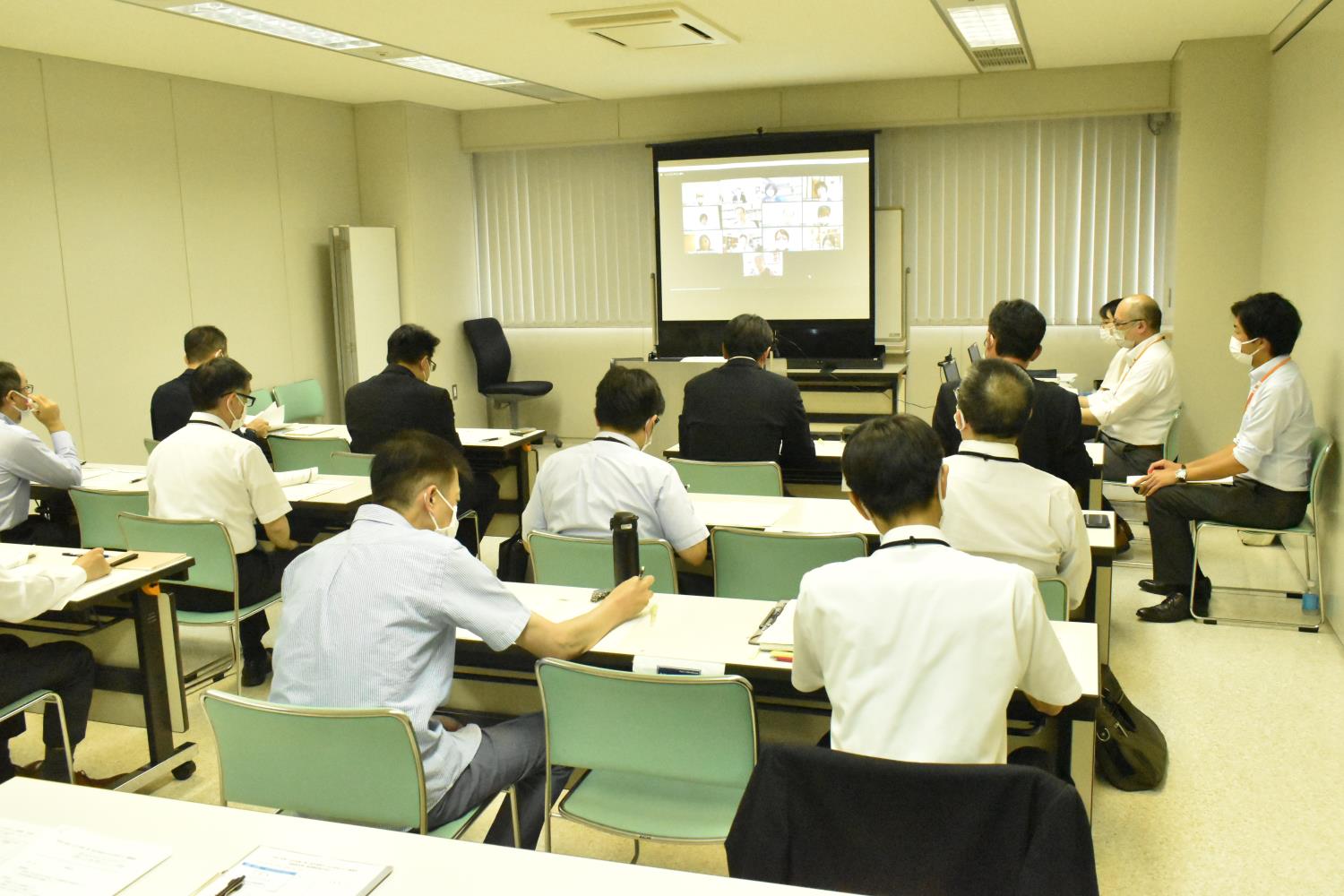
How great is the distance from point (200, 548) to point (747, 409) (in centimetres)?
215

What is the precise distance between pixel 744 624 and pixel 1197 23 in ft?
17.8

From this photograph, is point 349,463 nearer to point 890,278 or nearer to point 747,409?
point 747,409

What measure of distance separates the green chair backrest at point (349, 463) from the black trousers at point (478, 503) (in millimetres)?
514

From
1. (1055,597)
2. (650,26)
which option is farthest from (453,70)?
(1055,597)

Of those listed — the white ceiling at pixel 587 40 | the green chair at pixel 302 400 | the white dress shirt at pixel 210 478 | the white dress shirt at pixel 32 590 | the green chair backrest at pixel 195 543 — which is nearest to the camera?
the white dress shirt at pixel 32 590

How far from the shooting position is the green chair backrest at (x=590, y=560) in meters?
3.14

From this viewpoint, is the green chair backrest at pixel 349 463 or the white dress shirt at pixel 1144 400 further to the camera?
the white dress shirt at pixel 1144 400

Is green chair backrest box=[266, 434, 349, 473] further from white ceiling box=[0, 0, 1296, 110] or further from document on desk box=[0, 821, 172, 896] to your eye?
document on desk box=[0, 821, 172, 896]

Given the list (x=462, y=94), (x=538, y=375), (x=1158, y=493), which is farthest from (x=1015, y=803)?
(x=538, y=375)

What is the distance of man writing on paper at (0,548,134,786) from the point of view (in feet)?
9.32

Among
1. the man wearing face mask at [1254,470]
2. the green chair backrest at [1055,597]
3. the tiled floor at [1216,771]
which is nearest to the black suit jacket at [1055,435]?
the tiled floor at [1216,771]

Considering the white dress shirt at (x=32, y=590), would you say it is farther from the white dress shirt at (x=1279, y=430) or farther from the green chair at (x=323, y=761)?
the white dress shirt at (x=1279, y=430)

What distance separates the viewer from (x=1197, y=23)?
618cm

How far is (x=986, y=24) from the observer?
6.02 m
